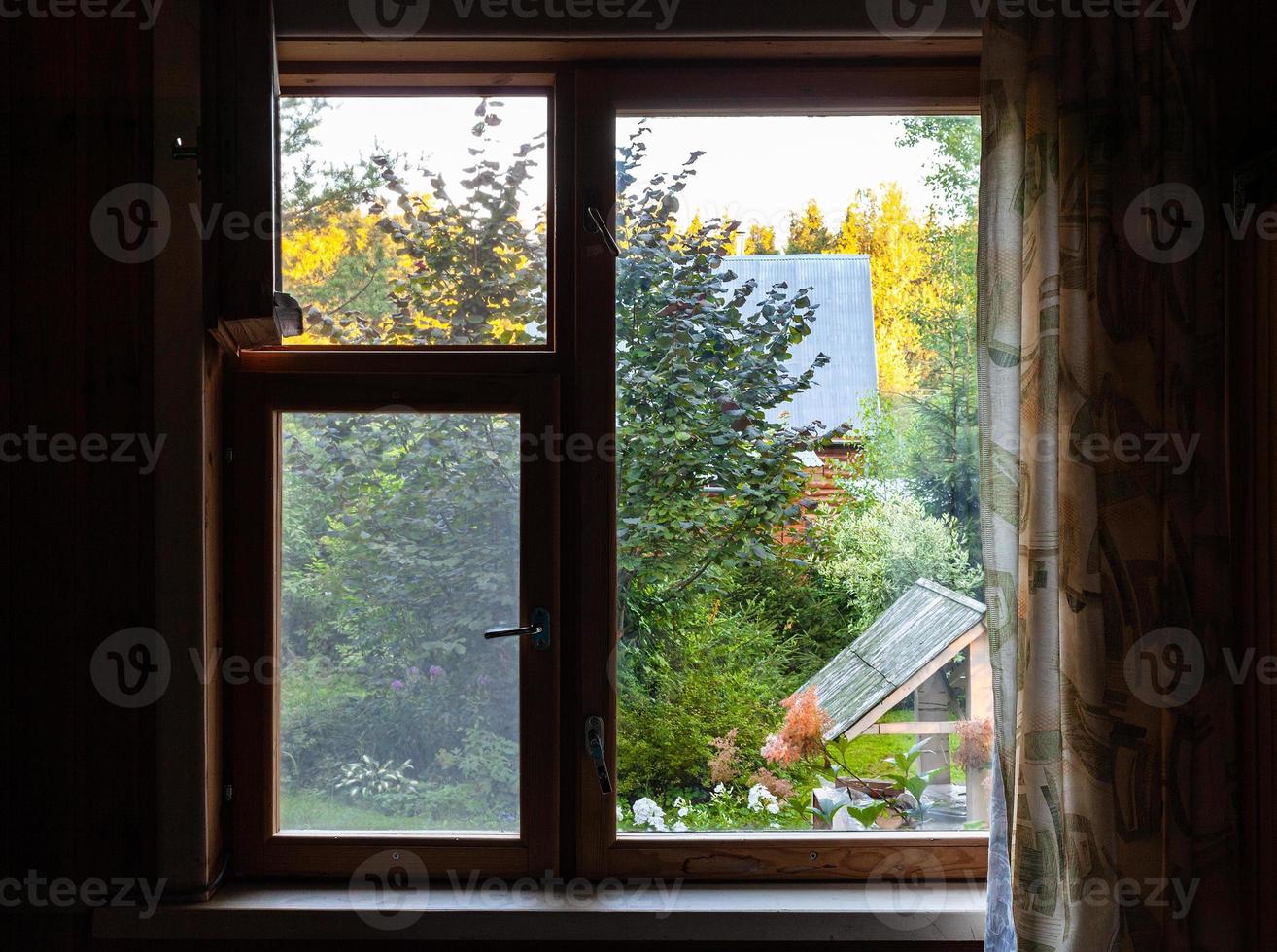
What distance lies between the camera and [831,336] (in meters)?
1.60

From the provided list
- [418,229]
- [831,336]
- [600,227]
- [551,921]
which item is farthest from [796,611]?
[418,229]

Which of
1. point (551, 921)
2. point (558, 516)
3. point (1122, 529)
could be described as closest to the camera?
point (1122, 529)

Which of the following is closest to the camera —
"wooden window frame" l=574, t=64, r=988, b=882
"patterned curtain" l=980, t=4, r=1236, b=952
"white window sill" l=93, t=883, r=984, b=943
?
"patterned curtain" l=980, t=4, r=1236, b=952

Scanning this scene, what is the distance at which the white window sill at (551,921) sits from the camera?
1465mm

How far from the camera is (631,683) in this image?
158 centimetres

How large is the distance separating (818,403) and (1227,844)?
0.96 m

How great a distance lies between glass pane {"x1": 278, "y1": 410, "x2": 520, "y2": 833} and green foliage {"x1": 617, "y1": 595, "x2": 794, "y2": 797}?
23 cm

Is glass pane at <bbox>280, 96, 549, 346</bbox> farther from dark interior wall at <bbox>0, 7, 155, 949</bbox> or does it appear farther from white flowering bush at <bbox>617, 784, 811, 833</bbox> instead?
white flowering bush at <bbox>617, 784, 811, 833</bbox>

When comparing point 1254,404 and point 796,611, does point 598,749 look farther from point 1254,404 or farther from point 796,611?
point 1254,404

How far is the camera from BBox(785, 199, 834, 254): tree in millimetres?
1606

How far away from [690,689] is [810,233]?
2.93ft

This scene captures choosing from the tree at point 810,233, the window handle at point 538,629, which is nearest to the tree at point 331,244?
the window handle at point 538,629

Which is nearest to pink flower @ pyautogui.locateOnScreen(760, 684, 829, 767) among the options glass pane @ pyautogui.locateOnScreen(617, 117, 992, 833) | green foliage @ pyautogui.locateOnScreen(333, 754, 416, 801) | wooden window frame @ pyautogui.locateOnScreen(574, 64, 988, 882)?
glass pane @ pyautogui.locateOnScreen(617, 117, 992, 833)

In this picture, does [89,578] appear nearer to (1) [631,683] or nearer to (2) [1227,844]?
(1) [631,683]
